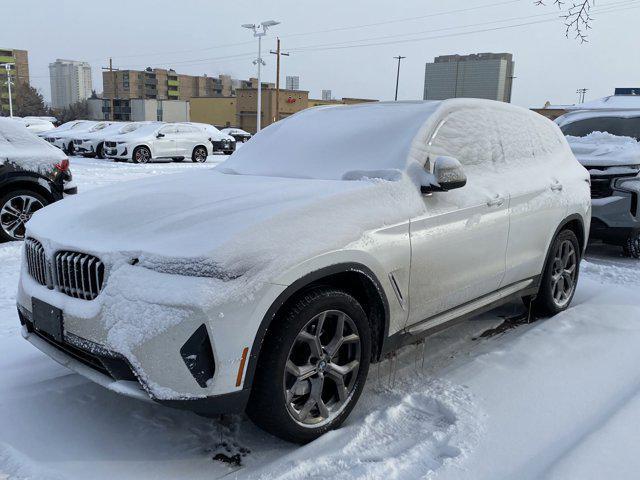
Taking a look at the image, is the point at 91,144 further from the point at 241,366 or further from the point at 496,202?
the point at 241,366

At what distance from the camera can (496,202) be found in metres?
3.82

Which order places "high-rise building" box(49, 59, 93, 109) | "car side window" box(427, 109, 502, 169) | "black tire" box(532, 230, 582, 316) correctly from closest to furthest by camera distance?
"car side window" box(427, 109, 502, 169)
"black tire" box(532, 230, 582, 316)
"high-rise building" box(49, 59, 93, 109)

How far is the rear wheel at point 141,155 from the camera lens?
63.8ft

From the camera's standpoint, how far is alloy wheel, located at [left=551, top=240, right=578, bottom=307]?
4773mm

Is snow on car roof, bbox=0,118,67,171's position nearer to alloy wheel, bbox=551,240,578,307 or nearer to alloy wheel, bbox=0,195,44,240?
alloy wheel, bbox=0,195,44,240

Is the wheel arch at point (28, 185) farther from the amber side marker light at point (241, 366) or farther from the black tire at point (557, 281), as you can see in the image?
the black tire at point (557, 281)

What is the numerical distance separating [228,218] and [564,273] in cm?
342

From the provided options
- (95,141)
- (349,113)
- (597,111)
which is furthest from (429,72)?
(349,113)

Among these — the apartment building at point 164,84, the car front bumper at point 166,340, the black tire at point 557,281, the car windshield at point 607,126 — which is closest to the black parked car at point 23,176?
the car front bumper at point 166,340

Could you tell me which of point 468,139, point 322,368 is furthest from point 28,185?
point 322,368

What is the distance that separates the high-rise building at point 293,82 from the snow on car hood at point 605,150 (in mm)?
69577

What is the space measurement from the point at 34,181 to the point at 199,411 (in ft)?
18.9

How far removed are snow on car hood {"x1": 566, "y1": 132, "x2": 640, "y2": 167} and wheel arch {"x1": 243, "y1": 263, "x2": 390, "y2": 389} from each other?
487 cm

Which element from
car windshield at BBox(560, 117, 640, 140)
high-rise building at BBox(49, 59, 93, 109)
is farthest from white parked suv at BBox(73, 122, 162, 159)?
high-rise building at BBox(49, 59, 93, 109)
